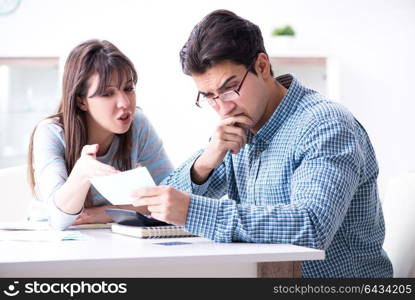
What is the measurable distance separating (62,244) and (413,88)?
4831mm

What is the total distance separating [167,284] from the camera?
1.48m

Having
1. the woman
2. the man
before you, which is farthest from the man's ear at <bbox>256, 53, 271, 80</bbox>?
the woman

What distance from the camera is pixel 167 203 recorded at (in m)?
1.66

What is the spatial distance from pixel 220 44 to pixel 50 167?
0.74 meters

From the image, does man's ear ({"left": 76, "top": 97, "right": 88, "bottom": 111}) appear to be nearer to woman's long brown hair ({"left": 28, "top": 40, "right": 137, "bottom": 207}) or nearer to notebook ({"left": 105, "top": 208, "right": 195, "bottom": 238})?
woman's long brown hair ({"left": 28, "top": 40, "right": 137, "bottom": 207})

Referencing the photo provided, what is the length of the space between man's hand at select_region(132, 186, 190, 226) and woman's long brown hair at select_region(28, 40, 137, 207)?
2.66ft

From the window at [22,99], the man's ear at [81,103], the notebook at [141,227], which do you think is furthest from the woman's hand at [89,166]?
the window at [22,99]

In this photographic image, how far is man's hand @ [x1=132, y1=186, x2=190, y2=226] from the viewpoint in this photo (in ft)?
5.46

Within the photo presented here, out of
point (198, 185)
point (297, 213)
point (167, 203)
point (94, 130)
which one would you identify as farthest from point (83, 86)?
point (297, 213)

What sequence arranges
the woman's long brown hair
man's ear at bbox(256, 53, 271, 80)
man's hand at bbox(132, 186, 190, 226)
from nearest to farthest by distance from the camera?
man's hand at bbox(132, 186, 190, 226), man's ear at bbox(256, 53, 271, 80), the woman's long brown hair

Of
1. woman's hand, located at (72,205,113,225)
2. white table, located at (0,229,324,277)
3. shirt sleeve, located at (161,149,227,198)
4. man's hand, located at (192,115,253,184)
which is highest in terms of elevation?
man's hand, located at (192,115,253,184)

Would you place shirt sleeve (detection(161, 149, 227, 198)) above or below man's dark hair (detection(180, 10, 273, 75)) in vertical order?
below

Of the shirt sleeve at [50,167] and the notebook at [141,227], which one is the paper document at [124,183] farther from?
the shirt sleeve at [50,167]

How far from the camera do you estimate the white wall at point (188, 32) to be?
5.87 m
